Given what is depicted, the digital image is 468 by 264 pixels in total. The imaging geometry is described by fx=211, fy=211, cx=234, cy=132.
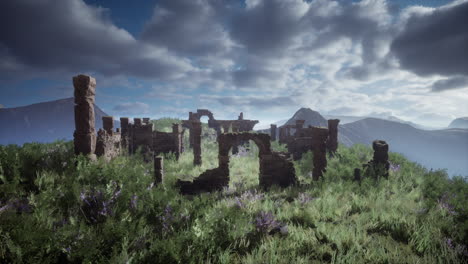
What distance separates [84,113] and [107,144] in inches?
91.9

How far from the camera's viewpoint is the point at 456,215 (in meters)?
6.63

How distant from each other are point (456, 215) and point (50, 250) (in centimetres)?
1053

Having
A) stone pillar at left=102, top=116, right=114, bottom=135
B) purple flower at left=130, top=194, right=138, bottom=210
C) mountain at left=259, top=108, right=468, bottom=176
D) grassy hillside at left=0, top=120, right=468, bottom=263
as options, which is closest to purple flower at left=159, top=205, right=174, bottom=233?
grassy hillside at left=0, top=120, right=468, bottom=263

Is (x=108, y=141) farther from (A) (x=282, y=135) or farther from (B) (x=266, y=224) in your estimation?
(A) (x=282, y=135)

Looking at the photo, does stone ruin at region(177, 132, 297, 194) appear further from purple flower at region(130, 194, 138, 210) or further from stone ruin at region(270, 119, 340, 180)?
purple flower at region(130, 194, 138, 210)

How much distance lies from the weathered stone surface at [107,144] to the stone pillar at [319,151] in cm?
1062

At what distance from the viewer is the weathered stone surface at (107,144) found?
9385mm

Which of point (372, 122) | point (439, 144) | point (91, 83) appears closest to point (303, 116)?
point (91, 83)

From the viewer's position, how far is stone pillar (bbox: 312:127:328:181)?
11663mm

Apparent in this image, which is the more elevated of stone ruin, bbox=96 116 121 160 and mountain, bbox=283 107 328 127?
mountain, bbox=283 107 328 127

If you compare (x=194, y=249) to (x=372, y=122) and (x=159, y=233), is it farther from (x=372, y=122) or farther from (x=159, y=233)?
(x=372, y=122)

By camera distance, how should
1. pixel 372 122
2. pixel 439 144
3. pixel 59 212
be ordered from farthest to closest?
pixel 439 144 < pixel 372 122 < pixel 59 212

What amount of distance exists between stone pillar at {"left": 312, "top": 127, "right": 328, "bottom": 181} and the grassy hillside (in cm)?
344

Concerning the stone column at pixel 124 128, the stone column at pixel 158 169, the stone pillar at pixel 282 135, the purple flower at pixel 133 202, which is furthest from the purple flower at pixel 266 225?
the stone pillar at pixel 282 135
